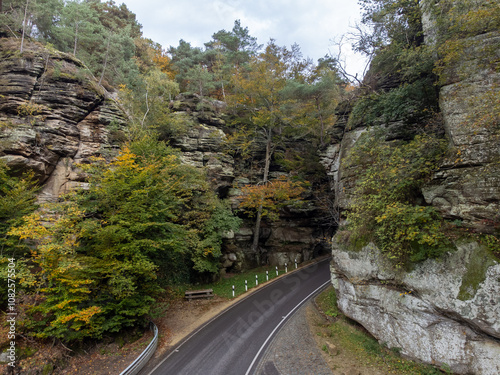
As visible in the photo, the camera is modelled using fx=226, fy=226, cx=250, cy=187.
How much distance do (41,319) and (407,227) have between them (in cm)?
1457

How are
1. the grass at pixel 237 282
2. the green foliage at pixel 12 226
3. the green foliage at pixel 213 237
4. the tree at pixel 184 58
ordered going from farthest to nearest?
the tree at pixel 184 58 < the green foliage at pixel 213 237 < the grass at pixel 237 282 < the green foliage at pixel 12 226

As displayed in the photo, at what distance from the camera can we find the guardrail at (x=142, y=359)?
26.4 feet

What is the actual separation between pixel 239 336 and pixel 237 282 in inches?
275

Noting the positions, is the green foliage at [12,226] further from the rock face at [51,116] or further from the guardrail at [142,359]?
the guardrail at [142,359]

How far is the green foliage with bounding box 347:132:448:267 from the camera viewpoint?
28.0 feet

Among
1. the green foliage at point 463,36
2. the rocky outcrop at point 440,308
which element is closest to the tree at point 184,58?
the green foliage at point 463,36

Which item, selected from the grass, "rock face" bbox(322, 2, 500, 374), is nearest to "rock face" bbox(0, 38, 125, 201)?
the grass

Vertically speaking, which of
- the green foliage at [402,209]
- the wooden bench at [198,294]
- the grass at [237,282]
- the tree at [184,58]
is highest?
the tree at [184,58]

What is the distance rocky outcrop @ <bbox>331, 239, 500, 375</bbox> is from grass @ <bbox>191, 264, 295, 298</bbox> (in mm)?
8435

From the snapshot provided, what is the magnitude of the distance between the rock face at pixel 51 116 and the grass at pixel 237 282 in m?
11.6

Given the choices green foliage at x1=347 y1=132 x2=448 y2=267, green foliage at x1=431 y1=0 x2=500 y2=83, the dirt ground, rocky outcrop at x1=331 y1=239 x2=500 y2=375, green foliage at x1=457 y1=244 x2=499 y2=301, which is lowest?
the dirt ground

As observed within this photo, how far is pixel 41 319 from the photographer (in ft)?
28.3

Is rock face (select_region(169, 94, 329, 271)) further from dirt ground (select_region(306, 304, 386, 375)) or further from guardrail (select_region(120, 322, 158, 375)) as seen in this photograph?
guardrail (select_region(120, 322, 158, 375))

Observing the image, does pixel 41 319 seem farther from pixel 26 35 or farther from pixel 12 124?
pixel 26 35
